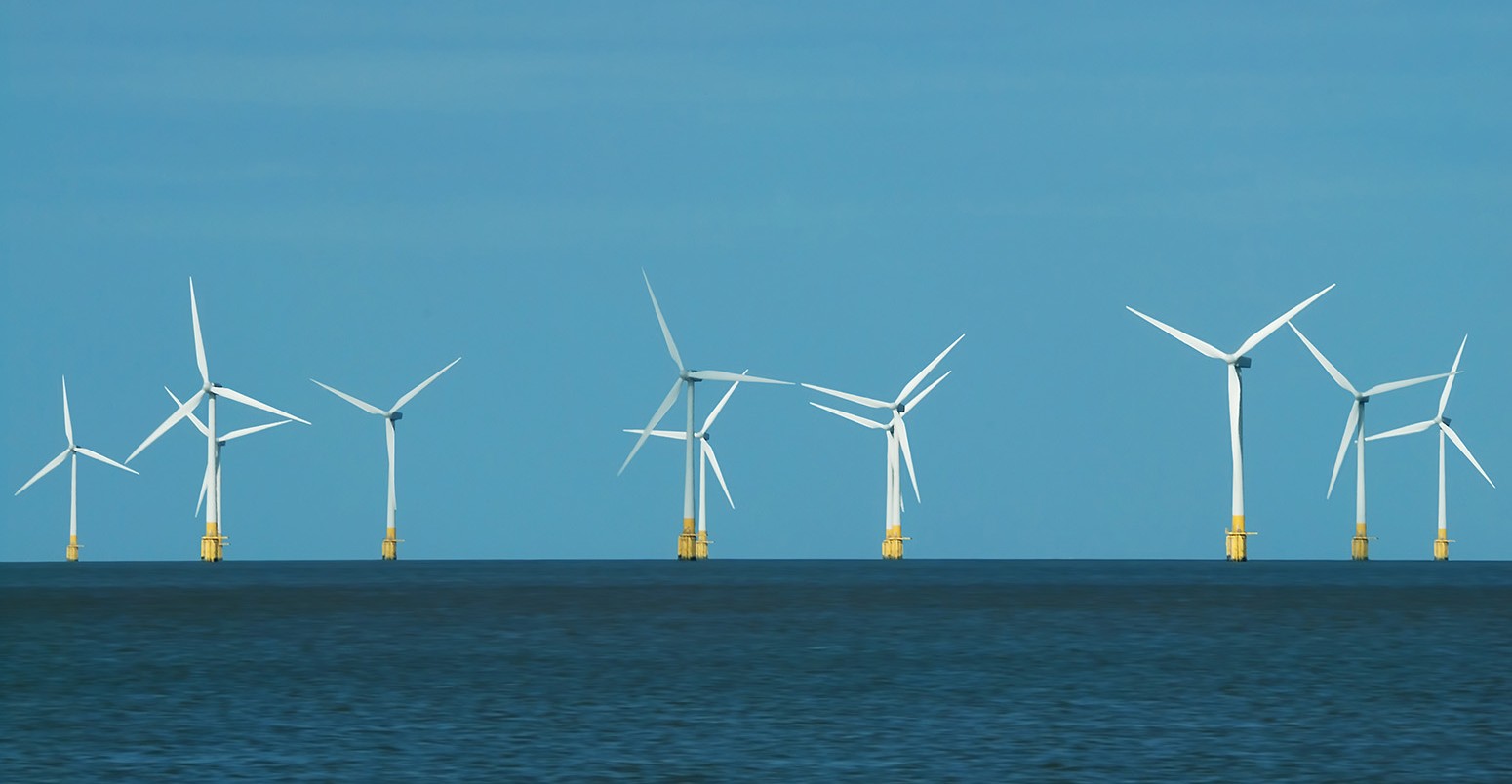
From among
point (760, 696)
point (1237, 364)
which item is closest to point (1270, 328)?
point (1237, 364)

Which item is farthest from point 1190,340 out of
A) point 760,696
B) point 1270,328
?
point 760,696

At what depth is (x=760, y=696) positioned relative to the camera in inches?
2077

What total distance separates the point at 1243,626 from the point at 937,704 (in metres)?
44.0

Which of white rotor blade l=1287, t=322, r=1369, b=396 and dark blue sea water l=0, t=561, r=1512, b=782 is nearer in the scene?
dark blue sea water l=0, t=561, r=1512, b=782

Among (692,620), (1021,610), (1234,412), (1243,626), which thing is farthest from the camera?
(1234,412)

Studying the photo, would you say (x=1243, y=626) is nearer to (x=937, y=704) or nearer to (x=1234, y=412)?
(x=937, y=704)

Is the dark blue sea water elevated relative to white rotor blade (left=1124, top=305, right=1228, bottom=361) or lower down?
lower down

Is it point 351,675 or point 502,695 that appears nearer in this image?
point 502,695

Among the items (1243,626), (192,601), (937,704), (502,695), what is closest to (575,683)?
(502,695)

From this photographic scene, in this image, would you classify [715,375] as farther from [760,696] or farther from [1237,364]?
[760,696]

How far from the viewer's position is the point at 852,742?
41500 mm

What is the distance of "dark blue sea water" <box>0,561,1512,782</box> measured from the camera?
38.4 m

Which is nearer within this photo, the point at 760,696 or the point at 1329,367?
the point at 760,696

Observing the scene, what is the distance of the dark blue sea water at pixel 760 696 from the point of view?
3841cm
